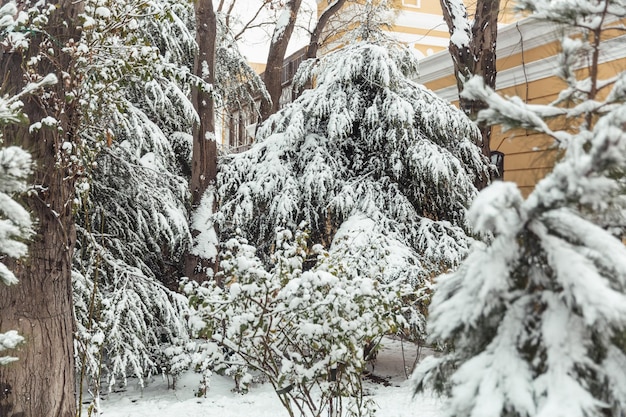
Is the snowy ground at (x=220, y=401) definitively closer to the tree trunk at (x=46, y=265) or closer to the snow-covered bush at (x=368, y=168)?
the snow-covered bush at (x=368, y=168)

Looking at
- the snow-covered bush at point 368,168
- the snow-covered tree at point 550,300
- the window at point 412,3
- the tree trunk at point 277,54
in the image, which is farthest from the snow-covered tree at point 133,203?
the window at point 412,3

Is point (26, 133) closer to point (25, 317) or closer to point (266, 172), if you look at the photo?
point (25, 317)

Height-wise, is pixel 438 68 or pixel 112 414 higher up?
pixel 438 68

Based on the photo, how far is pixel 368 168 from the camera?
7.57 meters

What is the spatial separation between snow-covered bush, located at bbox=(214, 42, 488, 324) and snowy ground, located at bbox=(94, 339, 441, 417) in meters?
1.58

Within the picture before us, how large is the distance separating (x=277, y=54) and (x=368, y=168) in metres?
3.54

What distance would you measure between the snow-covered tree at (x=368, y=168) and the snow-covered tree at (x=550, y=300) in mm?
5226

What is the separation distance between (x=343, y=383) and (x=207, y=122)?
17.2 ft

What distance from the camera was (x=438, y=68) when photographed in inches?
428

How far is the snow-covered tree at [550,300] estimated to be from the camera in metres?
1.33

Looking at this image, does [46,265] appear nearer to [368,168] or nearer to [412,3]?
[368,168]

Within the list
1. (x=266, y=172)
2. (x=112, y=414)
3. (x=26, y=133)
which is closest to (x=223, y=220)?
(x=266, y=172)

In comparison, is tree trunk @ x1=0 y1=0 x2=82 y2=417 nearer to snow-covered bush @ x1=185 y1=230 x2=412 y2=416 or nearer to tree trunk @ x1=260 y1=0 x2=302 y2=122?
snow-covered bush @ x1=185 y1=230 x2=412 y2=416

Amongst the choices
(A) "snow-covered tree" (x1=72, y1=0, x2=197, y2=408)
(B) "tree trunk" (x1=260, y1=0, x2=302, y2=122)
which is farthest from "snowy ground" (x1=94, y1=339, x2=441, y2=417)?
(B) "tree trunk" (x1=260, y1=0, x2=302, y2=122)
